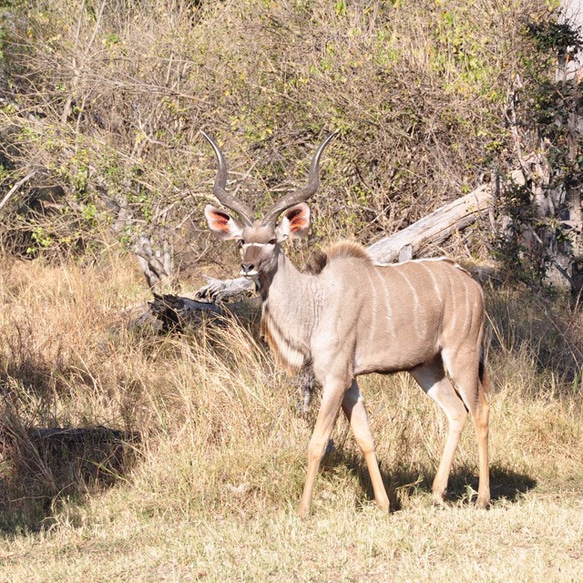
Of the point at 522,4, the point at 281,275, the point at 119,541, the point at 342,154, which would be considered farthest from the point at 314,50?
the point at 119,541

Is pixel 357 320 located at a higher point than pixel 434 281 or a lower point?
lower

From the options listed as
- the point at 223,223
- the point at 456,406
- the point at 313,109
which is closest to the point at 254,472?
the point at 456,406

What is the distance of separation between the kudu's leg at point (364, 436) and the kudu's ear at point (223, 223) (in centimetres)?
93

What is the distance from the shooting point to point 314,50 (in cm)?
900

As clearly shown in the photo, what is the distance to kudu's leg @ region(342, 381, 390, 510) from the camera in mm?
4616

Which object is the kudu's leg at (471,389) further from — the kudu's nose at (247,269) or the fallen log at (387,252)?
the fallen log at (387,252)

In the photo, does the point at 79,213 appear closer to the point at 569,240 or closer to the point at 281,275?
the point at 569,240

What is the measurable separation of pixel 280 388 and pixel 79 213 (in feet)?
16.1

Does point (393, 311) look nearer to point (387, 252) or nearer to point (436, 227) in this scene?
point (387, 252)

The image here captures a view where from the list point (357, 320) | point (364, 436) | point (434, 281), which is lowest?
point (364, 436)

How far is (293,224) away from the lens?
4.67 metres

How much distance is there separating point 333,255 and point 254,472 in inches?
45.0

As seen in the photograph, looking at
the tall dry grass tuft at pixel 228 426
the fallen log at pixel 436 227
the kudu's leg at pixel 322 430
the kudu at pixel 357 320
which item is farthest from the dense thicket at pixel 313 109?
the kudu's leg at pixel 322 430

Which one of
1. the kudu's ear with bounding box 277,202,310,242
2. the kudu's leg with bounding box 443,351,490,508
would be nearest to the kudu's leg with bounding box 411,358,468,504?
the kudu's leg with bounding box 443,351,490,508
